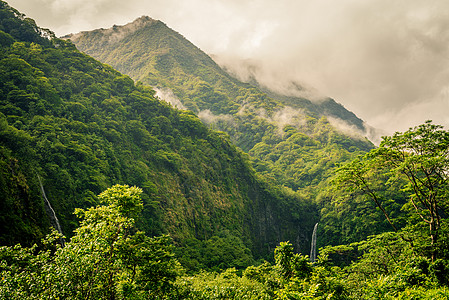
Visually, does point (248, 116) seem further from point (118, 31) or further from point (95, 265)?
point (95, 265)

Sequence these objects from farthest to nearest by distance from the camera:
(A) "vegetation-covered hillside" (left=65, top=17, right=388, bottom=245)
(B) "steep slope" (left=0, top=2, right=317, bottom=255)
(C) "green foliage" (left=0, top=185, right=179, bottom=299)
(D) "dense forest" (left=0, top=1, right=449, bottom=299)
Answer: (A) "vegetation-covered hillside" (left=65, top=17, right=388, bottom=245)
(B) "steep slope" (left=0, top=2, right=317, bottom=255)
(D) "dense forest" (left=0, top=1, right=449, bottom=299)
(C) "green foliage" (left=0, top=185, right=179, bottom=299)

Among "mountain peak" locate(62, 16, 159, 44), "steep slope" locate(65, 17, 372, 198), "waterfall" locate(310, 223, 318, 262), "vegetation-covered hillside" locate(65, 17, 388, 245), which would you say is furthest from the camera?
"mountain peak" locate(62, 16, 159, 44)

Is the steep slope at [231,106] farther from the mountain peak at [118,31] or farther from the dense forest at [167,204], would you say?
the dense forest at [167,204]

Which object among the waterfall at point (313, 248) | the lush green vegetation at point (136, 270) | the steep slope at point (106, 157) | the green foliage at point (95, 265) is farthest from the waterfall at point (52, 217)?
the waterfall at point (313, 248)

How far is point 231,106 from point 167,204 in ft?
311

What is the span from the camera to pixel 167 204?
40875 millimetres

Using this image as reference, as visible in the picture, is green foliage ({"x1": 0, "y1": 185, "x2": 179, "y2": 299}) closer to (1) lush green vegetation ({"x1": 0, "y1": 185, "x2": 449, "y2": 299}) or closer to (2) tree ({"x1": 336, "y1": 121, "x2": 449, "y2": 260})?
(1) lush green vegetation ({"x1": 0, "y1": 185, "x2": 449, "y2": 299})

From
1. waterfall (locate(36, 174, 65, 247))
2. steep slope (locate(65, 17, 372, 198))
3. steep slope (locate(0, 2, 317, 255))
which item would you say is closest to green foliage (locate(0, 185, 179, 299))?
steep slope (locate(0, 2, 317, 255))

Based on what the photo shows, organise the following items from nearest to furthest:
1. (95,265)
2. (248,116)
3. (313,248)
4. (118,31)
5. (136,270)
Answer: (95,265)
(136,270)
(313,248)
(248,116)
(118,31)

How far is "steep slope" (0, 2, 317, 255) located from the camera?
2497 centimetres

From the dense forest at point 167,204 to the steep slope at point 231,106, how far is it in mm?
5005

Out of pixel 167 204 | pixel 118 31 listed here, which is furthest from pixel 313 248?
pixel 118 31

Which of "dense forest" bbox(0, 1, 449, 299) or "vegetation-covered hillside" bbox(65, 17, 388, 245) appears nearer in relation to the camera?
"dense forest" bbox(0, 1, 449, 299)

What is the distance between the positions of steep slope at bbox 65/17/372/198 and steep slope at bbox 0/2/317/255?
24.1 m
